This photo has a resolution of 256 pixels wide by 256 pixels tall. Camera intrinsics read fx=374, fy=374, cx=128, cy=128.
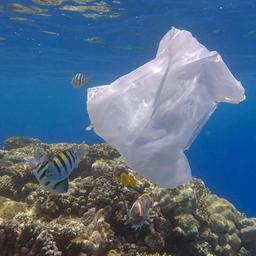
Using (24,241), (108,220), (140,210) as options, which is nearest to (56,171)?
(24,241)

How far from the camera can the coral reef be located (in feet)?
18.0

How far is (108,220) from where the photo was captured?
6.95 m

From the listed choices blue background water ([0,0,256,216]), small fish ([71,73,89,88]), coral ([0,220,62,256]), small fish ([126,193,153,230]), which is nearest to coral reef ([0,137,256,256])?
coral ([0,220,62,256])

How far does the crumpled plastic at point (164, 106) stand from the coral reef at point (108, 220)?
175 centimetres

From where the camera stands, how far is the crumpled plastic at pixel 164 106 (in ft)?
Result: 16.5

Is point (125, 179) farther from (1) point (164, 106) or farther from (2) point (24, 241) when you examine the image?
(2) point (24, 241)

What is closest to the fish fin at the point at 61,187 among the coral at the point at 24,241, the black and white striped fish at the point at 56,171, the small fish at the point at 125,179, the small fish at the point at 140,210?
the black and white striped fish at the point at 56,171

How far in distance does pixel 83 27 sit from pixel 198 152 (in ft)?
341

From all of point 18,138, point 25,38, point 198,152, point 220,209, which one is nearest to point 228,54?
point 25,38

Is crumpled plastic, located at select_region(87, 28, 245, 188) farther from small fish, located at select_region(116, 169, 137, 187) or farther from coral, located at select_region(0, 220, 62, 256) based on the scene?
small fish, located at select_region(116, 169, 137, 187)

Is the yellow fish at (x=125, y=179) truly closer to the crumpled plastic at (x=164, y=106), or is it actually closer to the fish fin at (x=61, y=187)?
the crumpled plastic at (x=164, y=106)

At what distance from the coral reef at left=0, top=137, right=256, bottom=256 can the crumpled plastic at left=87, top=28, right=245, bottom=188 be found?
1.75 metres

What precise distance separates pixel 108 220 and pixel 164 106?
274 centimetres

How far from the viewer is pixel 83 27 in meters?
25.0
